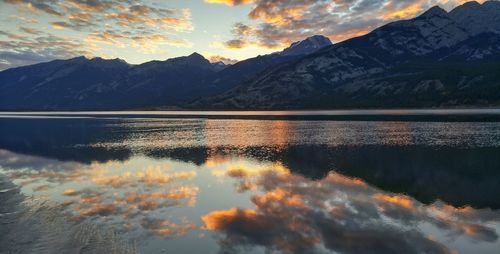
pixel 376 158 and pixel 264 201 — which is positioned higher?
pixel 264 201

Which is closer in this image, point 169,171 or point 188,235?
point 188,235

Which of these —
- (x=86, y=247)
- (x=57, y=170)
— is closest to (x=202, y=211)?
(x=86, y=247)

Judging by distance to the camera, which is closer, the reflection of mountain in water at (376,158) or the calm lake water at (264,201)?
the calm lake water at (264,201)

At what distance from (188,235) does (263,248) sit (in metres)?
6.17

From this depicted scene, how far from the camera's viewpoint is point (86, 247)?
2411 centimetres

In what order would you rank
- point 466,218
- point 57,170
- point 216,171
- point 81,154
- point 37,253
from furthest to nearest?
point 81,154, point 57,170, point 216,171, point 466,218, point 37,253

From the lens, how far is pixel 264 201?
123 ft

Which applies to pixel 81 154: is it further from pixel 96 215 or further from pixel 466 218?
pixel 466 218

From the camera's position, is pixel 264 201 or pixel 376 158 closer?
pixel 264 201

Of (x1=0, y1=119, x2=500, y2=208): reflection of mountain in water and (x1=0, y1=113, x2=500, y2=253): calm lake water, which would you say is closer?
(x1=0, y1=113, x2=500, y2=253): calm lake water

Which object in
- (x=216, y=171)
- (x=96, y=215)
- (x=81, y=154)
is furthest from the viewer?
(x=81, y=154)

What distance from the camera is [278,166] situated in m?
59.6

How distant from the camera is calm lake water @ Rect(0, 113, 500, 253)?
83.4 feet

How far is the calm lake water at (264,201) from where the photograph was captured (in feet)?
83.4
